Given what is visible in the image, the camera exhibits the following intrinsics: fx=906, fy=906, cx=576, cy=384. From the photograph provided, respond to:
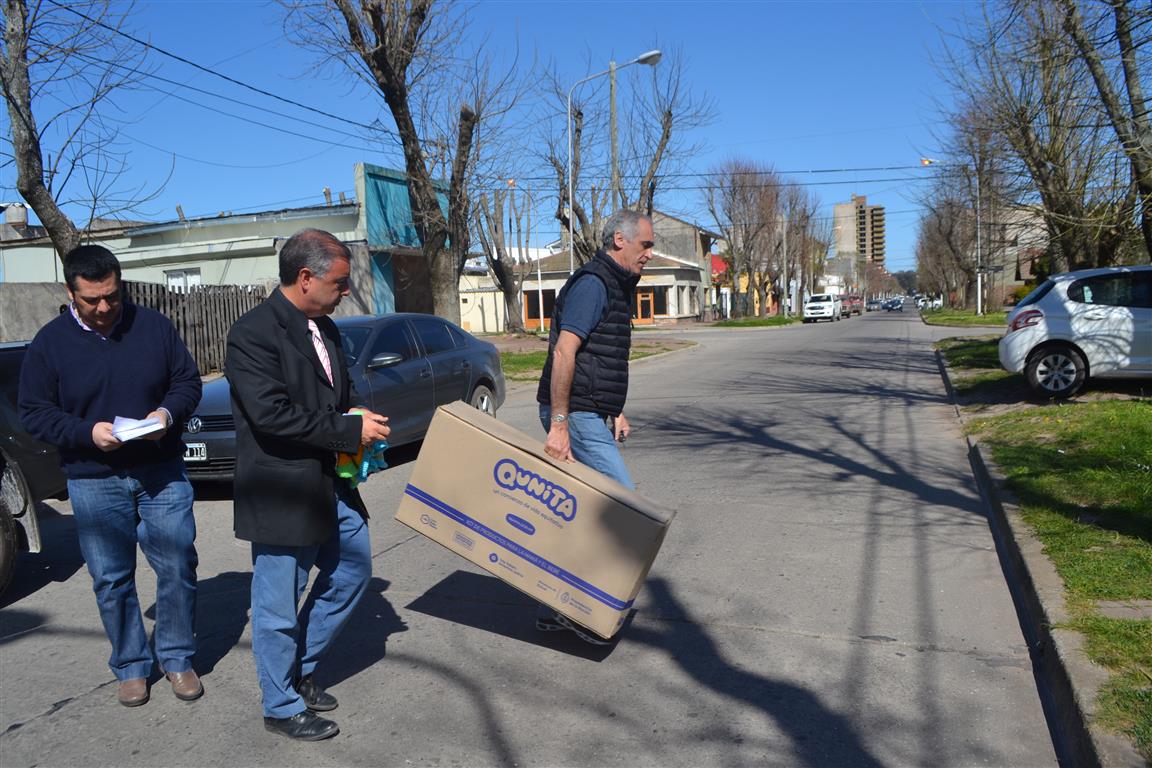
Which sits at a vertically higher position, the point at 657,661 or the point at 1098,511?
the point at 1098,511

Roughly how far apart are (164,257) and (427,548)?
72.8 ft

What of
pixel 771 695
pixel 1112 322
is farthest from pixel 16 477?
pixel 1112 322

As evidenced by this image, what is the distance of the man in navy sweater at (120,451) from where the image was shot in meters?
3.59

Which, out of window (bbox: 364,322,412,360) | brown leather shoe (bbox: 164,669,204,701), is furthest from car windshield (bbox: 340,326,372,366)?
brown leather shoe (bbox: 164,669,204,701)

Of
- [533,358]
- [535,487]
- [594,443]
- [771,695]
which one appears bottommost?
[771,695]

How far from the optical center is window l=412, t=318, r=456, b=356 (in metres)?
9.89

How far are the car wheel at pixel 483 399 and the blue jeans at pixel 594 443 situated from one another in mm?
6171

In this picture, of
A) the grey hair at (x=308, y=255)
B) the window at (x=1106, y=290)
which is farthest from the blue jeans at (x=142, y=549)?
the window at (x=1106, y=290)

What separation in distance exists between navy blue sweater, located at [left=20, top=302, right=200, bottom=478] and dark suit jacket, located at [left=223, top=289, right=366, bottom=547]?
0.66 metres

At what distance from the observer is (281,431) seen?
3.13 m

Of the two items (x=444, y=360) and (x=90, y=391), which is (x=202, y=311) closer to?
(x=444, y=360)

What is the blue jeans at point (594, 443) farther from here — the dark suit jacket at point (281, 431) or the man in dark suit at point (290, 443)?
the dark suit jacket at point (281, 431)

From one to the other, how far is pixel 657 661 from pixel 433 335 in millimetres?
6508

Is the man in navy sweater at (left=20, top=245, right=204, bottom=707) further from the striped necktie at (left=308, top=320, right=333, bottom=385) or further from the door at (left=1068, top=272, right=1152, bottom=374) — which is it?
the door at (left=1068, top=272, right=1152, bottom=374)
